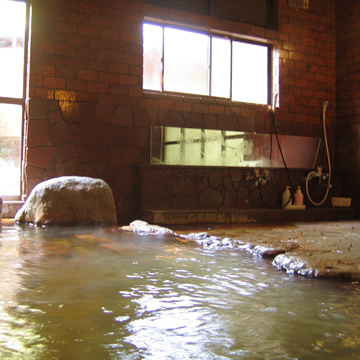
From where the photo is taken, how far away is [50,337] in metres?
1.81

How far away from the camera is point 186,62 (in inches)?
287

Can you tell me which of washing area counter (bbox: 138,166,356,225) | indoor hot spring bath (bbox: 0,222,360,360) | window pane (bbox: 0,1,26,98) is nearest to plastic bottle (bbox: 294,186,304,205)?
washing area counter (bbox: 138,166,356,225)

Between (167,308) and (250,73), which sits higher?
(250,73)

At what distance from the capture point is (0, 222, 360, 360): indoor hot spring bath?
174 cm

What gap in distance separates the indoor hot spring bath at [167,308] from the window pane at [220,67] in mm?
4383

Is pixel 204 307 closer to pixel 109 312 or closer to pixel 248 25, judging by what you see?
pixel 109 312

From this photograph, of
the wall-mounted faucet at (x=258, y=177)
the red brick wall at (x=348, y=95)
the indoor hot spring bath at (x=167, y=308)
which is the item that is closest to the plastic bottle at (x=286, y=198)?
the wall-mounted faucet at (x=258, y=177)

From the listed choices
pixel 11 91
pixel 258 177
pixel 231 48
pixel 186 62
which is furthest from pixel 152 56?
pixel 258 177

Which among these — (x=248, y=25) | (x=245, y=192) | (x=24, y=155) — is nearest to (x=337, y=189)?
(x=245, y=192)

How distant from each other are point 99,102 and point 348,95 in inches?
191

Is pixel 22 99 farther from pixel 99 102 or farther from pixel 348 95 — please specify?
pixel 348 95

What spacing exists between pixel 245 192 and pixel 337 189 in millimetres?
2294

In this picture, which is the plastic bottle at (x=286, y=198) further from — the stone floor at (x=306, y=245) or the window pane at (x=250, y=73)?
the window pane at (x=250, y=73)

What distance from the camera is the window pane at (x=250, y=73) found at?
7770 mm
